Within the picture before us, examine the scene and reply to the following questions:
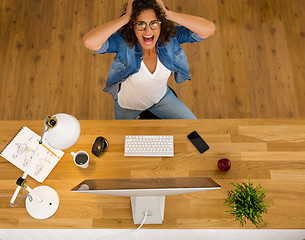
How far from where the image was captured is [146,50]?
1.72 metres

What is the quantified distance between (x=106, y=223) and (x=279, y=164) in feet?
3.37

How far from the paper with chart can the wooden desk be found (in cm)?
4

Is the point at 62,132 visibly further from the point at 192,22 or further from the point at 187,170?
the point at 192,22

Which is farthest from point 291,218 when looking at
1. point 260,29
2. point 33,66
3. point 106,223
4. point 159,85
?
→ point 33,66

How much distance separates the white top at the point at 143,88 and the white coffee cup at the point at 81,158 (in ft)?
1.79

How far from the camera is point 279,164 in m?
1.57

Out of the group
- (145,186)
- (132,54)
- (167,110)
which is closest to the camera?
(145,186)

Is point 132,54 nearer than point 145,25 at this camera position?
No

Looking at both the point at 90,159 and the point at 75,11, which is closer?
the point at 90,159

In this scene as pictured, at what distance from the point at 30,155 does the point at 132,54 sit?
2.81ft

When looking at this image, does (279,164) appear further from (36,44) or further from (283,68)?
(36,44)

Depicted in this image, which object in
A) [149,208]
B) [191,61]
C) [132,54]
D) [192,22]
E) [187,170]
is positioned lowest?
[149,208]

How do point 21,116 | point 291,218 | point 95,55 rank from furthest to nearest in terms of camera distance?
point 95,55 → point 21,116 → point 291,218

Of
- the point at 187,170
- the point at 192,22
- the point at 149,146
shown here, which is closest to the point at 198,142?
the point at 187,170
